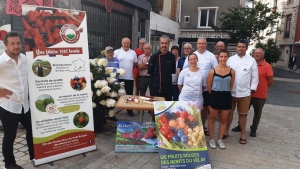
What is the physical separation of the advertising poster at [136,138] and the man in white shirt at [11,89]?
4.81ft

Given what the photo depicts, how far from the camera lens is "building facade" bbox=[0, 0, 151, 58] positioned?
691 centimetres

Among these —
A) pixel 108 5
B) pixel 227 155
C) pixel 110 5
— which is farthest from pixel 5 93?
pixel 110 5

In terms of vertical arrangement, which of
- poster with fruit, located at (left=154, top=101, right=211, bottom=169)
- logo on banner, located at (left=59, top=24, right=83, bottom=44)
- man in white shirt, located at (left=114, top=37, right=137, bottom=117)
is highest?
logo on banner, located at (left=59, top=24, right=83, bottom=44)

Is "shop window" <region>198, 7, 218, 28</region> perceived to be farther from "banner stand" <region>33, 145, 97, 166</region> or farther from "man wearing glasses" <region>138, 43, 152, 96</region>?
"banner stand" <region>33, 145, 97, 166</region>

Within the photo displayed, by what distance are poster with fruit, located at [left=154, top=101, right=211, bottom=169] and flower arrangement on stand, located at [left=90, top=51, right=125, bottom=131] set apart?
3.25ft

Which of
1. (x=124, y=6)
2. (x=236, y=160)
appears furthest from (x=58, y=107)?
(x=124, y=6)

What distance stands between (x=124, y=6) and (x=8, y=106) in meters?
6.92

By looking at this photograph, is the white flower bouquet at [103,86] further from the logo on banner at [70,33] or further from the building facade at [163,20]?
the building facade at [163,20]

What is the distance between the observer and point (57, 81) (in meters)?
3.05

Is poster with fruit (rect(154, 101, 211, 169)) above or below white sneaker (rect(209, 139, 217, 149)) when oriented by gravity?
above

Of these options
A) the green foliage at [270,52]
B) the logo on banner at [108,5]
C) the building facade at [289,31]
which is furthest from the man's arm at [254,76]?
the building facade at [289,31]

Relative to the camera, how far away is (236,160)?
346cm

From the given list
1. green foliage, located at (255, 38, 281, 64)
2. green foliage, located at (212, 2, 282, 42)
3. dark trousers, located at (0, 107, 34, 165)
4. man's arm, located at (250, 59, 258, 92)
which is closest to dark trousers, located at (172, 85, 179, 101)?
man's arm, located at (250, 59, 258, 92)

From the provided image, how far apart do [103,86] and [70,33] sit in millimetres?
1095
